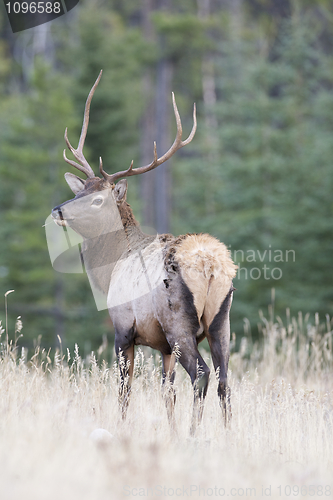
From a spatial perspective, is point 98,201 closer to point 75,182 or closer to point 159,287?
point 75,182

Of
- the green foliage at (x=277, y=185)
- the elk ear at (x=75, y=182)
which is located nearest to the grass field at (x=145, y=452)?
the elk ear at (x=75, y=182)

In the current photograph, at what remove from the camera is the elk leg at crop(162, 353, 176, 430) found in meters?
4.32

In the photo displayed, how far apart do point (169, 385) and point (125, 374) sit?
0.57 metres

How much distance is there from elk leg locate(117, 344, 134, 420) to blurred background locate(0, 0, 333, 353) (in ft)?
31.1

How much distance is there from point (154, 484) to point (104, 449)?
406 mm

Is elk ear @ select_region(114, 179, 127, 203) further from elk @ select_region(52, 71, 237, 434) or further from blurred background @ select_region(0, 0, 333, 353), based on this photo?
blurred background @ select_region(0, 0, 333, 353)

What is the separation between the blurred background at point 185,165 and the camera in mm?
14641

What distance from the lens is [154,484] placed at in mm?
2953

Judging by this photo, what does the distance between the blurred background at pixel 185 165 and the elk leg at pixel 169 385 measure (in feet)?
30.5

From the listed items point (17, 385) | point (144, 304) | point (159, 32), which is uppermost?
point (159, 32)

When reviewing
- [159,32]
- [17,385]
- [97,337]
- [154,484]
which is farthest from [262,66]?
[154,484]

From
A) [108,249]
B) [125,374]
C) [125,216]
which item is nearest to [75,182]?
[125,216]

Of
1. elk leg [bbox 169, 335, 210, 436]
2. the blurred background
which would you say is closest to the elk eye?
elk leg [bbox 169, 335, 210, 436]

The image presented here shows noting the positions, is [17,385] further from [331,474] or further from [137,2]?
[137,2]
